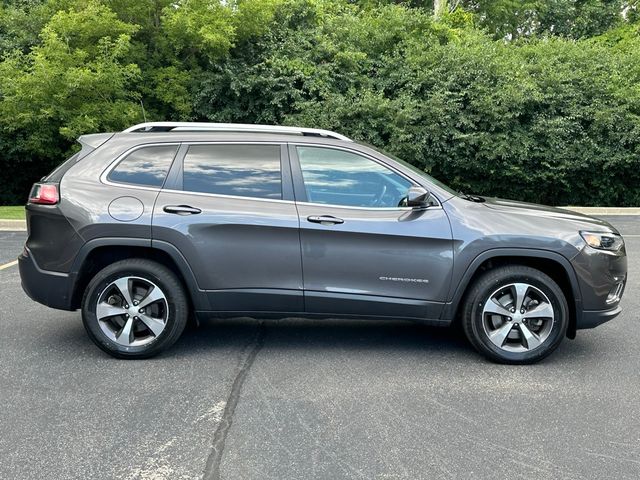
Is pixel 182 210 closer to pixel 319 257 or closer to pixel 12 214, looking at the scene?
pixel 319 257

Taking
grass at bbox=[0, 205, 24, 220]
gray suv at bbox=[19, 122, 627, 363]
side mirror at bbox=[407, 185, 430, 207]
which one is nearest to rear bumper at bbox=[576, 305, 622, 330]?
gray suv at bbox=[19, 122, 627, 363]

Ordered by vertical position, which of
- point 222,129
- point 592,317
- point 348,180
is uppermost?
point 222,129

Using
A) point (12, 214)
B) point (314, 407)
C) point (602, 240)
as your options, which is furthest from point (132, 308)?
point (12, 214)

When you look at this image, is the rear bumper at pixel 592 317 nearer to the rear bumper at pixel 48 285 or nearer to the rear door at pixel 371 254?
the rear door at pixel 371 254

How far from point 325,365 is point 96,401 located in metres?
1.65

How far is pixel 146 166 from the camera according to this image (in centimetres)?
500

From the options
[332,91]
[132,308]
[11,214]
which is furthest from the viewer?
[332,91]

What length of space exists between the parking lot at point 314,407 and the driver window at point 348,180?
125cm

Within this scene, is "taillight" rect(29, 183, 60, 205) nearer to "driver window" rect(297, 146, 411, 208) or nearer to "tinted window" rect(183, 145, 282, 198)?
"tinted window" rect(183, 145, 282, 198)

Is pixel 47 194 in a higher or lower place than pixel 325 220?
higher

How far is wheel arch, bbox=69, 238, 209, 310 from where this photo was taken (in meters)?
4.77

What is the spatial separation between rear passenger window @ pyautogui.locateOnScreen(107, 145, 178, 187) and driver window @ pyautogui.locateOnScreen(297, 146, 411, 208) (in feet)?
3.51

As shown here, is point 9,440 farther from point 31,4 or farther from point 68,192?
point 31,4

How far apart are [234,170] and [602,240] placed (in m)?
2.91
